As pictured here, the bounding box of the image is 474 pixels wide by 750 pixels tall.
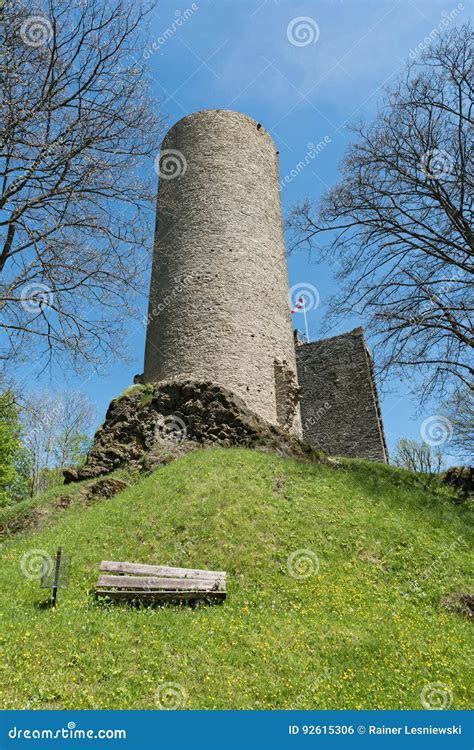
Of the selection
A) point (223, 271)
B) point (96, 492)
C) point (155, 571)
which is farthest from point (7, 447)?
point (155, 571)

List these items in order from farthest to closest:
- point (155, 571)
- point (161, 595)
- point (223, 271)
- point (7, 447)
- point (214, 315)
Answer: point (7, 447)
point (223, 271)
point (214, 315)
point (155, 571)
point (161, 595)

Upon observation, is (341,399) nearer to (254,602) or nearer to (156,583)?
(254,602)

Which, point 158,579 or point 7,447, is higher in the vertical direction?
point 7,447

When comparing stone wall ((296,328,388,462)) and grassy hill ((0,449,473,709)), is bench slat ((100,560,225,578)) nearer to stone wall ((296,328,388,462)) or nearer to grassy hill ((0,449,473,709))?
grassy hill ((0,449,473,709))

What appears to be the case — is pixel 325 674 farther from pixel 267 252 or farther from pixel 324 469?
pixel 267 252

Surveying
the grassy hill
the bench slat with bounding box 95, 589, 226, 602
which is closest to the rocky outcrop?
the grassy hill

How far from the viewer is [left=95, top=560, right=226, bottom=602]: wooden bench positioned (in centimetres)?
674

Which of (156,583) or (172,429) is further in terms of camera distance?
(172,429)

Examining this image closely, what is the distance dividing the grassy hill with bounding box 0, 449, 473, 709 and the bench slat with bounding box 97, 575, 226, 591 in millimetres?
271

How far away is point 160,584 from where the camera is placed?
6832 millimetres

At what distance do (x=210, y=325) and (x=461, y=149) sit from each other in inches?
283

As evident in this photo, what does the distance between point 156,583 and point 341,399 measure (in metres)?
16.7

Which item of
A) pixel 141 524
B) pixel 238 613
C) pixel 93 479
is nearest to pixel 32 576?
pixel 141 524

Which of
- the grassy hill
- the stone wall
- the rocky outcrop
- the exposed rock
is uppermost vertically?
the stone wall
